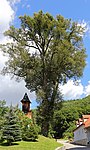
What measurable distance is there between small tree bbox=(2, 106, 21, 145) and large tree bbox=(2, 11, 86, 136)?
30.4 ft

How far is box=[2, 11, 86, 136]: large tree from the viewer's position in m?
36.8

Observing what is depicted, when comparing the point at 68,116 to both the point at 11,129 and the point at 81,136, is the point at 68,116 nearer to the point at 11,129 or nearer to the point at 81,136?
the point at 81,136

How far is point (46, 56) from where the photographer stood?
38094 mm

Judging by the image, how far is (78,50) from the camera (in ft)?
125

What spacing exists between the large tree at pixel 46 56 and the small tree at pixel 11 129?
928cm

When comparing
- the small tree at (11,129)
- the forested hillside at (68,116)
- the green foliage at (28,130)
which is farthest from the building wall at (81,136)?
the small tree at (11,129)

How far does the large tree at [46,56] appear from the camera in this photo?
1448 inches

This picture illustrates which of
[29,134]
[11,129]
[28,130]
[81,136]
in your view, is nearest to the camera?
[11,129]

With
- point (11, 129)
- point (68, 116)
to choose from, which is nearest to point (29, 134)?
point (11, 129)

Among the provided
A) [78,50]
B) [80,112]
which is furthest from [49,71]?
[80,112]

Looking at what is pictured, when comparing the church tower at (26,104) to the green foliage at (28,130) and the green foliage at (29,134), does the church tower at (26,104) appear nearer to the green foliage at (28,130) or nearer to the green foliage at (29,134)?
the green foliage at (28,130)

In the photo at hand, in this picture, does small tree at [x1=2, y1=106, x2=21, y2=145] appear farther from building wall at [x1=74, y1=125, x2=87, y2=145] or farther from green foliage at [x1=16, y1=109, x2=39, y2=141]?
building wall at [x1=74, y1=125, x2=87, y2=145]

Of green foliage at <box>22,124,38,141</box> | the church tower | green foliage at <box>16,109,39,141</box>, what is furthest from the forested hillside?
green foliage at <box>22,124,38,141</box>

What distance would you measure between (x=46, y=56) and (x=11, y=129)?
45.1 feet
